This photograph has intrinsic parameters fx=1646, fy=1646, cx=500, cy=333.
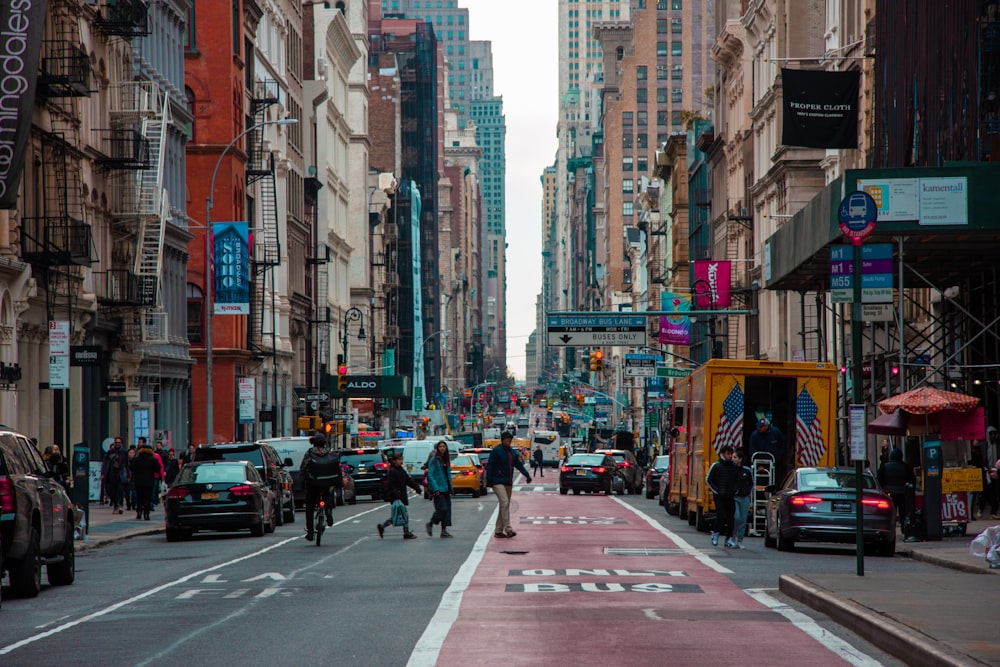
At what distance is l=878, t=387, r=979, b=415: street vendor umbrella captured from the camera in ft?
95.1

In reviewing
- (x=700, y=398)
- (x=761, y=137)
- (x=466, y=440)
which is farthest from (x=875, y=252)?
(x=466, y=440)

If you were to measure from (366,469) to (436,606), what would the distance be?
114 feet

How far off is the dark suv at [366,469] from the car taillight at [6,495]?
108ft

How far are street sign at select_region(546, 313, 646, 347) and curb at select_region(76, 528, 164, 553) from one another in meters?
32.4

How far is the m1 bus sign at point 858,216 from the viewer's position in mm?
19500

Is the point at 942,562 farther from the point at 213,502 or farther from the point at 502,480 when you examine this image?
the point at 213,502

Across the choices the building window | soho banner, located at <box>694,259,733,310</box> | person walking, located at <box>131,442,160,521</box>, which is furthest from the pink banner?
the building window

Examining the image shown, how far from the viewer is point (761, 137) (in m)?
72.7

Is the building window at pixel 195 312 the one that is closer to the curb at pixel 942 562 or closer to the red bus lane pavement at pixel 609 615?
the red bus lane pavement at pixel 609 615

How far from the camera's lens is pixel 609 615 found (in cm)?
1546

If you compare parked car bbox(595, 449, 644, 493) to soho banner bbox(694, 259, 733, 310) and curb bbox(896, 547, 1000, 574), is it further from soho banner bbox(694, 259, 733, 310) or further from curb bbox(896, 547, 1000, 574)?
curb bbox(896, 547, 1000, 574)

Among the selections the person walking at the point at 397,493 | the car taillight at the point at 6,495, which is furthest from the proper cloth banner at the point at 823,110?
the car taillight at the point at 6,495

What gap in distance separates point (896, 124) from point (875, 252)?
1533 centimetres

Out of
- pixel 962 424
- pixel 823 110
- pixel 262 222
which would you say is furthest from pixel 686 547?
pixel 262 222
